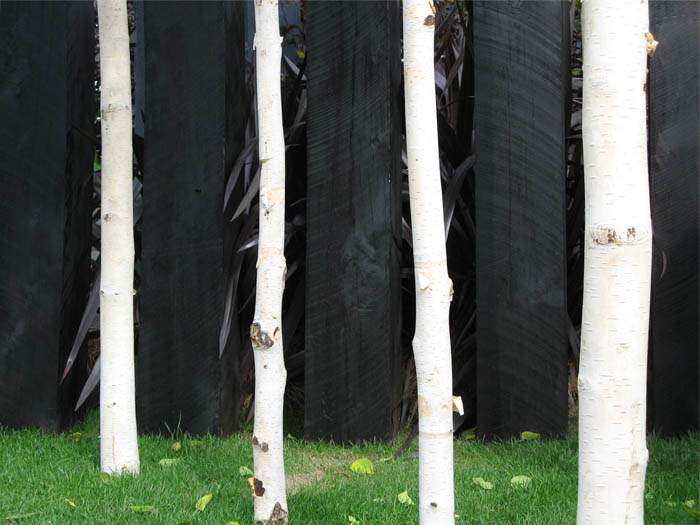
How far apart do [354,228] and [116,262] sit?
0.91 metres

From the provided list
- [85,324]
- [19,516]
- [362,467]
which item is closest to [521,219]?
[362,467]

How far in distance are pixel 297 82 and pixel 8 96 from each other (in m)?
1.22

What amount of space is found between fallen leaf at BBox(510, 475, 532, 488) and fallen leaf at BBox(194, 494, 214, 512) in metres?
0.94

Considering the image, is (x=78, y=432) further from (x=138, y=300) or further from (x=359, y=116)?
(x=359, y=116)

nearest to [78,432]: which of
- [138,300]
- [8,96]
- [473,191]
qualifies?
[138,300]

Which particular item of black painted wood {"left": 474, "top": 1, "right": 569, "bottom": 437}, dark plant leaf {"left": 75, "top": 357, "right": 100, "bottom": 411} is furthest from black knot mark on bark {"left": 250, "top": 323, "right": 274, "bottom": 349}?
dark plant leaf {"left": 75, "top": 357, "right": 100, "bottom": 411}

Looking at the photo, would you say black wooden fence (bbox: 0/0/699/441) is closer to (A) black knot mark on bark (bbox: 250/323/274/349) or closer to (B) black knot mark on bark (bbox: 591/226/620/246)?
(A) black knot mark on bark (bbox: 250/323/274/349)

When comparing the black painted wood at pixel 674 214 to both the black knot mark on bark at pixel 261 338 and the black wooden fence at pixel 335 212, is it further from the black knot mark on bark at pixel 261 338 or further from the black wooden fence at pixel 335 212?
the black knot mark on bark at pixel 261 338

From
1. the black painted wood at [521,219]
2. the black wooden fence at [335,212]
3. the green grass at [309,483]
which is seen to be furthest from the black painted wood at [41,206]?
the black painted wood at [521,219]

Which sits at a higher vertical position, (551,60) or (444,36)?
(444,36)

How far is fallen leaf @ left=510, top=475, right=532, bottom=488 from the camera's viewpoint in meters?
2.28

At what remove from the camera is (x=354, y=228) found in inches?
111

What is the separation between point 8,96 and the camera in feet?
10.1

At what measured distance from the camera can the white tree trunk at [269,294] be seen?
1.98 meters
